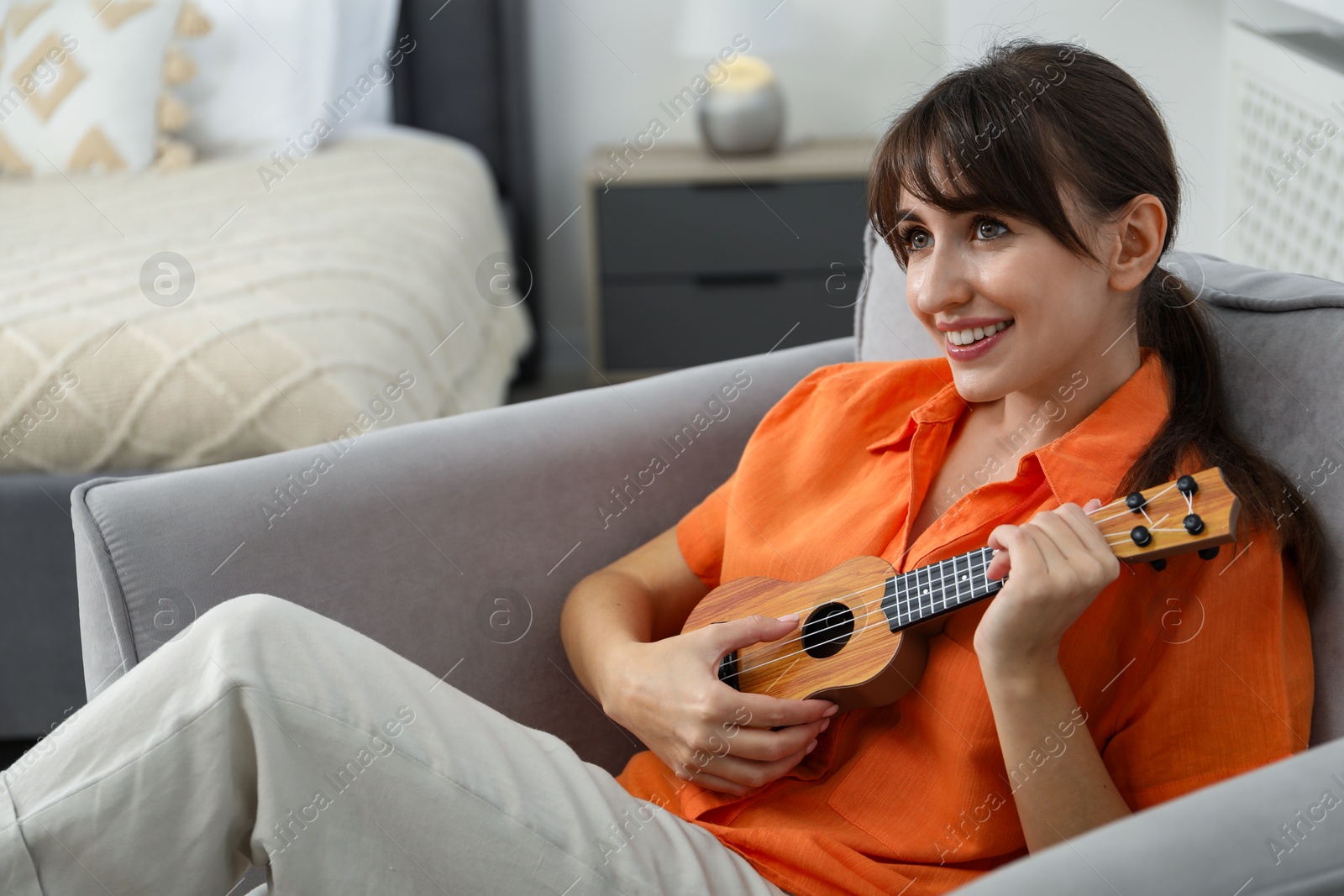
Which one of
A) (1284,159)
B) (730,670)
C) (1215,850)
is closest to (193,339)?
(730,670)

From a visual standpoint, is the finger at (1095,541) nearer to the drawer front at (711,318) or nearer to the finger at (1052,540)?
the finger at (1052,540)

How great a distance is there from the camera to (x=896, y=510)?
983 mm

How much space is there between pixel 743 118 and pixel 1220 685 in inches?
98.9

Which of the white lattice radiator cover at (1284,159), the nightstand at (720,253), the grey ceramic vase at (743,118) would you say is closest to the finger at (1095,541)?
the white lattice radiator cover at (1284,159)

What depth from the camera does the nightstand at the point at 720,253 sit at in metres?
3.02

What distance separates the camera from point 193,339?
1635mm

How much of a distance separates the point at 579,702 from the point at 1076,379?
1.87 feet

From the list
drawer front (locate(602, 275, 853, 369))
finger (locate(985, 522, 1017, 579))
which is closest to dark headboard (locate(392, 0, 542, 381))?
drawer front (locate(602, 275, 853, 369))

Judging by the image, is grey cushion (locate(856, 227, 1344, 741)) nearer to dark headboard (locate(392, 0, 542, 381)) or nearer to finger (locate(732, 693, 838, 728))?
finger (locate(732, 693, 838, 728))

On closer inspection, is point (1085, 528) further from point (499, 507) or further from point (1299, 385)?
point (499, 507)

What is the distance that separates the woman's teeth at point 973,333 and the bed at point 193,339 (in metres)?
0.58

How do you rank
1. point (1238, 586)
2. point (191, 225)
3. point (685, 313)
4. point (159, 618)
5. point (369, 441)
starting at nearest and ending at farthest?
point (1238, 586), point (159, 618), point (369, 441), point (191, 225), point (685, 313)

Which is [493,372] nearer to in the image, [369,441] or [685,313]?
[685,313]

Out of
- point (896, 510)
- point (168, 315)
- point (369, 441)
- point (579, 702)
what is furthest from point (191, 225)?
point (896, 510)
